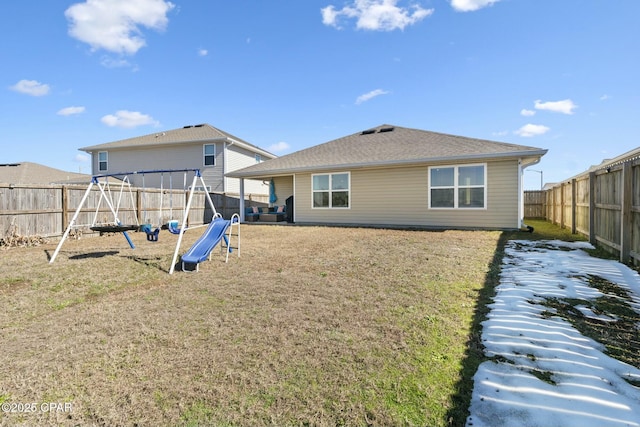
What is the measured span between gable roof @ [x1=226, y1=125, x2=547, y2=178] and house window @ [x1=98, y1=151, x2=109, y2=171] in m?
11.1

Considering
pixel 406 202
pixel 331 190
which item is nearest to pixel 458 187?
pixel 406 202

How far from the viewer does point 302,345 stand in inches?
103

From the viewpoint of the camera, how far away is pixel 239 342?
268 cm

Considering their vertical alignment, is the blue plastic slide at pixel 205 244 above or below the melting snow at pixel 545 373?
above

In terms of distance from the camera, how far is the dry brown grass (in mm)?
1847

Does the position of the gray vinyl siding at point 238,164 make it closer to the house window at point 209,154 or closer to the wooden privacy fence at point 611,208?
the house window at point 209,154

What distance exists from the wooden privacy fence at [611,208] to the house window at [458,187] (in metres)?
2.63

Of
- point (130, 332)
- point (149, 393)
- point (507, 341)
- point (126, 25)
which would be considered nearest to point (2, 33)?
point (126, 25)

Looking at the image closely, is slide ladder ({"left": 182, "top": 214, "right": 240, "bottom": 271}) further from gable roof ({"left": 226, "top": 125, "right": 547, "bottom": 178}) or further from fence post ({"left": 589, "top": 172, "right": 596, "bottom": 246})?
fence post ({"left": 589, "top": 172, "right": 596, "bottom": 246})

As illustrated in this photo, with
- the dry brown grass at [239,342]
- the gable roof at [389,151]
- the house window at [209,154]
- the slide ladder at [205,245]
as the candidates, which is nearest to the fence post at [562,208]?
the gable roof at [389,151]

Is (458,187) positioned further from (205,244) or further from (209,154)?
(209,154)

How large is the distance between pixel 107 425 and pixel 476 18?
1362cm

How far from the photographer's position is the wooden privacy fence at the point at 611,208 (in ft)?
17.1

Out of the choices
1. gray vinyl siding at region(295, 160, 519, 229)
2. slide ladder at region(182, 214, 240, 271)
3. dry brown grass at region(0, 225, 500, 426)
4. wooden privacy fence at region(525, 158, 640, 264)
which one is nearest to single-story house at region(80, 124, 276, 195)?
gray vinyl siding at region(295, 160, 519, 229)
